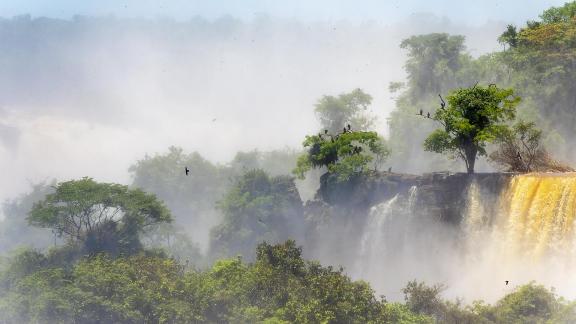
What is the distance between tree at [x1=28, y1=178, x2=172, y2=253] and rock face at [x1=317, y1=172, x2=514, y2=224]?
45.4 ft

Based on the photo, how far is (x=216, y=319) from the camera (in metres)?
34.6

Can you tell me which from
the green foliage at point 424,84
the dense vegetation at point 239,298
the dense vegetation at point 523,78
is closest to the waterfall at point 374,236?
the dense vegetation at point 239,298

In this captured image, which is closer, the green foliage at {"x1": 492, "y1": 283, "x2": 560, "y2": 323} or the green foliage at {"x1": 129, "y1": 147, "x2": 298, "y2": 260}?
the green foliage at {"x1": 492, "y1": 283, "x2": 560, "y2": 323}

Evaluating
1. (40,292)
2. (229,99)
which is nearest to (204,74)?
(229,99)

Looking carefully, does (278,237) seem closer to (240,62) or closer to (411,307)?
(411,307)

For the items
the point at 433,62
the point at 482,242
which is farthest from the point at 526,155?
the point at 433,62

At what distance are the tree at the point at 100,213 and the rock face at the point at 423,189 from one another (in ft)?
45.4

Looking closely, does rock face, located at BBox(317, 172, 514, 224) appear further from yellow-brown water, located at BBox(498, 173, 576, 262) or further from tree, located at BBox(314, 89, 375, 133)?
tree, located at BBox(314, 89, 375, 133)

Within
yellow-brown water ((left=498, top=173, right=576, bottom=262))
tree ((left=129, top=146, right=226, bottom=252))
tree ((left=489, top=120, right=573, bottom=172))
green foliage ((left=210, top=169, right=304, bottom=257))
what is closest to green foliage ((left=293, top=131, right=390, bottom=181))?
green foliage ((left=210, top=169, right=304, bottom=257))

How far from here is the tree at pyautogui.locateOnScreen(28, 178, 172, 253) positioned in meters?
48.7

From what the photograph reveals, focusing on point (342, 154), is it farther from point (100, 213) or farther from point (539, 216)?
point (100, 213)

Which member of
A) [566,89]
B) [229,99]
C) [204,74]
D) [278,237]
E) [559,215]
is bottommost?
[559,215]

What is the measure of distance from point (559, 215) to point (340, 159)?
19.3 metres

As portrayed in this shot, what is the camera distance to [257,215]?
189 feet
